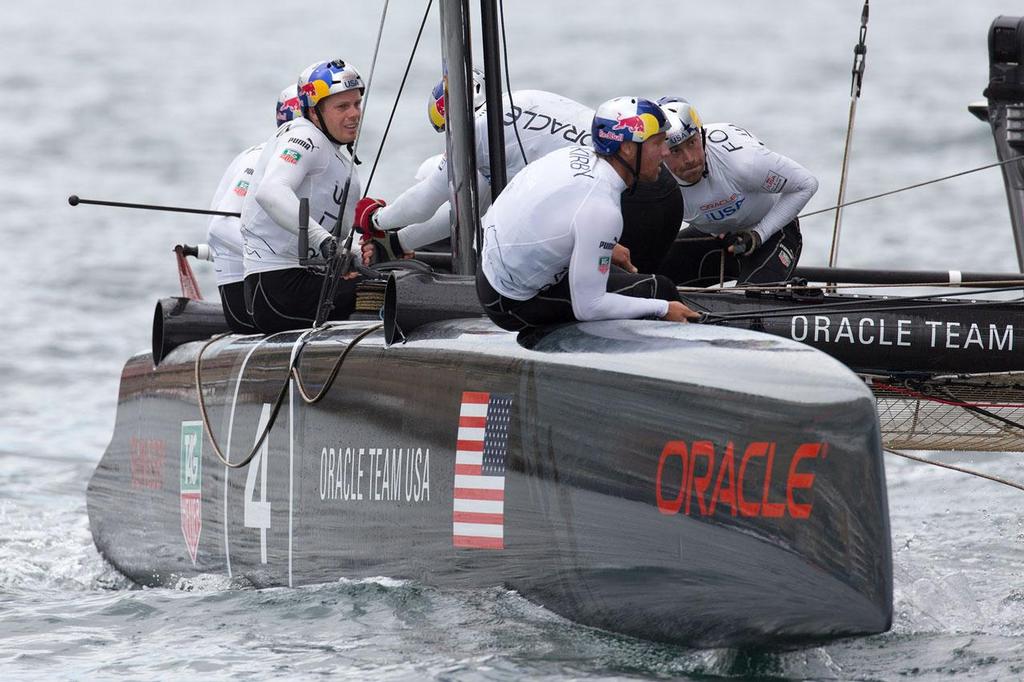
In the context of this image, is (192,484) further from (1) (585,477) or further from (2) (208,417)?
(1) (585,477)

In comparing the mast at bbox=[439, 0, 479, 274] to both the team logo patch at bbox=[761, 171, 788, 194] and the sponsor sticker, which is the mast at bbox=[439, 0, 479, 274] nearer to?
the team logo patch at bbox=[761, 171, 788, 194]

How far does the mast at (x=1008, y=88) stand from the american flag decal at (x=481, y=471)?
3.11 meters

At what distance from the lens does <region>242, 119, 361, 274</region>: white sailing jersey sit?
7047 millimetres

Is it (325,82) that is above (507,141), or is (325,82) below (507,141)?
above

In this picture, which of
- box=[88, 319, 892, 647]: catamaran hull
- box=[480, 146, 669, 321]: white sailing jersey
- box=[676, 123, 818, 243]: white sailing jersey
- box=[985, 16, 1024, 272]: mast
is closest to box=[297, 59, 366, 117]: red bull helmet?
box=[88, 319, 892, 647]: catamaran hull

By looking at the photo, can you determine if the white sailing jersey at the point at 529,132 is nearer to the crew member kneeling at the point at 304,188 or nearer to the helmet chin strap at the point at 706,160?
the crew member kneeling at the point at 304,188

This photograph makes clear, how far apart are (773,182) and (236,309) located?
2.11m

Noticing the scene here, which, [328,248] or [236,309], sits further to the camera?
[236,309]

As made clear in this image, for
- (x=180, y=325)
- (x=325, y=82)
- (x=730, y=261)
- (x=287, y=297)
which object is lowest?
(x=180, y=325)

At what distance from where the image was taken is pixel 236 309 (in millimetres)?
7676

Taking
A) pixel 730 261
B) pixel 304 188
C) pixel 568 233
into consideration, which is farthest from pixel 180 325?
pixel 568 233

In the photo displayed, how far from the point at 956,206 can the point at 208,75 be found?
17.9 metres

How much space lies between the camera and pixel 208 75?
3569 centimetres

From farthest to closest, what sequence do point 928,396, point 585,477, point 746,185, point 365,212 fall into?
point 746,185
point 365,212
point 928,396
point 585,477
